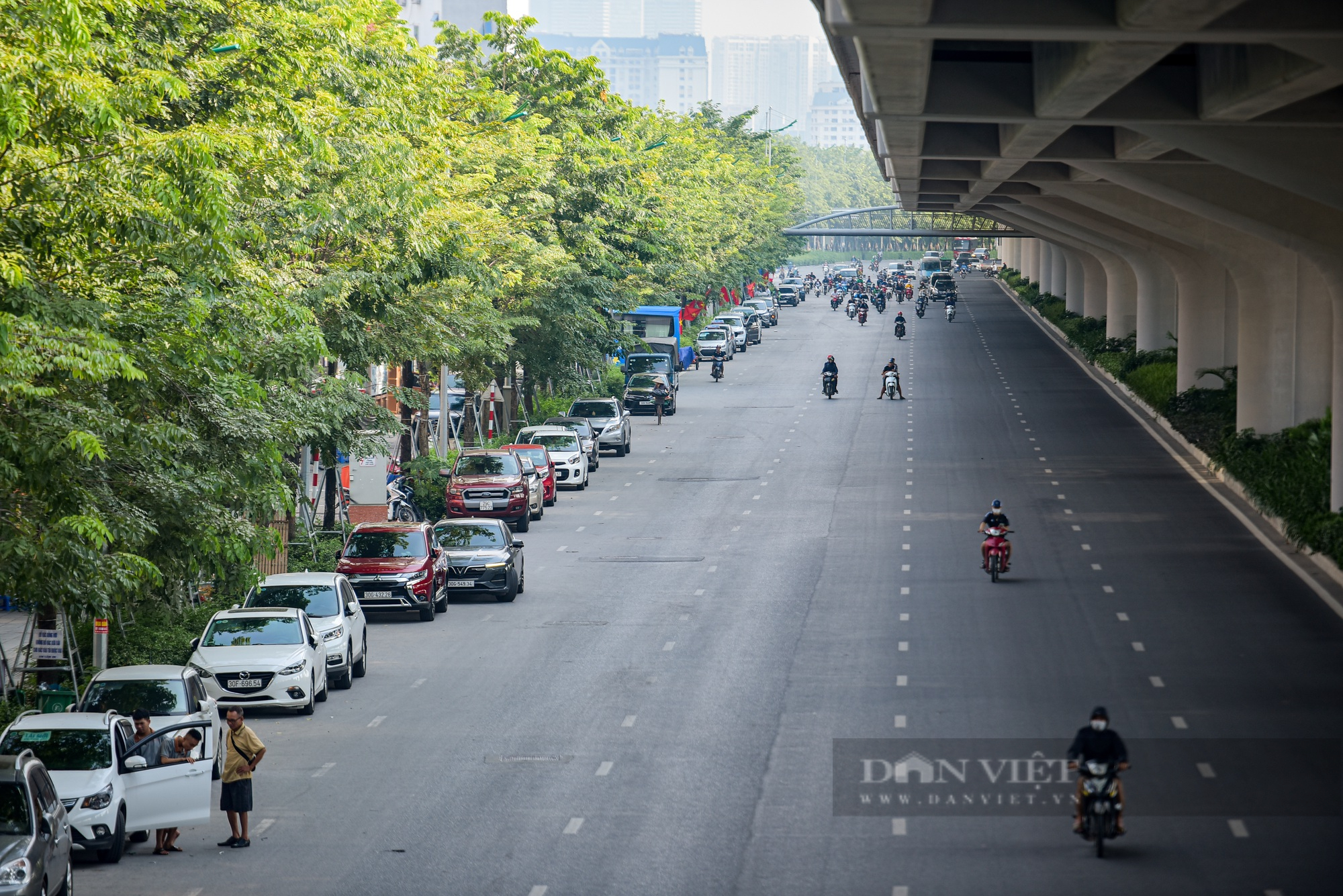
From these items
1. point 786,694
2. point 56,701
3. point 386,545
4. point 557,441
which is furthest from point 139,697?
point 557,441

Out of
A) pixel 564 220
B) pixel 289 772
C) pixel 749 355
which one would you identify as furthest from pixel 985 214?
pixel 289 772

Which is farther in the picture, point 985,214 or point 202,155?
point 985,214

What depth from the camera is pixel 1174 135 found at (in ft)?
76.5

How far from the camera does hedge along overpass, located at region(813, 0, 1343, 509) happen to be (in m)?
16.0

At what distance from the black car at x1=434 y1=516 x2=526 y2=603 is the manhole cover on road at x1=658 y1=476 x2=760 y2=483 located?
14668 millimetres

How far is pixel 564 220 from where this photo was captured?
164 ft

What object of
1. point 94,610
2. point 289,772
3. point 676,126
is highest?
point 676,126

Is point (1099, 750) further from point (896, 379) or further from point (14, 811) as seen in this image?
point (896, 379)

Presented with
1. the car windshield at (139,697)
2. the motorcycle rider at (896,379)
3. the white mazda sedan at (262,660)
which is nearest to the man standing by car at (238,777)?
the car windshield at (139,697)

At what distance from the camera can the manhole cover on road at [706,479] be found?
4506 cm

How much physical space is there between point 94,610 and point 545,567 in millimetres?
16645

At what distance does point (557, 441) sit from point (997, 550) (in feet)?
59.6

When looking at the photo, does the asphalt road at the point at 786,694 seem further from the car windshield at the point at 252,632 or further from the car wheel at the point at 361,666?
the car windshield at the point at 252,632

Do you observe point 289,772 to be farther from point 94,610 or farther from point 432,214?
point 432,214
